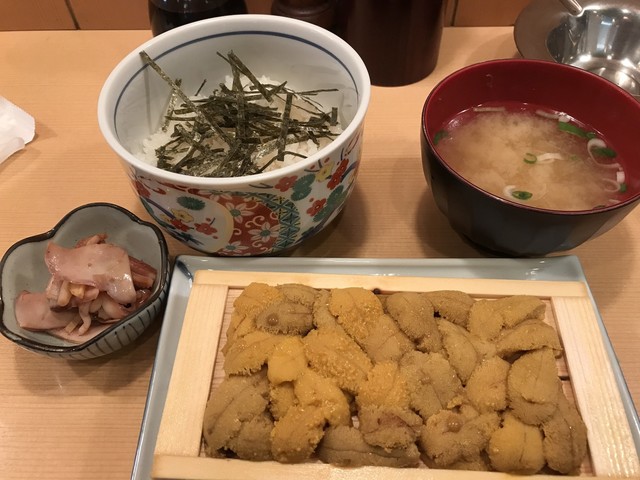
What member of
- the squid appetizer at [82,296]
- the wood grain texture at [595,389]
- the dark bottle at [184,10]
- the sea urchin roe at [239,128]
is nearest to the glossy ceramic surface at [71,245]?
the squid appetizer at [82,296]

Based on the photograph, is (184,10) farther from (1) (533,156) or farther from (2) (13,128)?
(1) (533,156)

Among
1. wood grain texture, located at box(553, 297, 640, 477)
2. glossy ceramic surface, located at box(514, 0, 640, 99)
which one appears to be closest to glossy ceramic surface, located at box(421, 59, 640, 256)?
wood grain texture, located at box(553, 297, 640, 477)

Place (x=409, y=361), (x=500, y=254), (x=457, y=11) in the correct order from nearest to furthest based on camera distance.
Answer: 1. (x=409, y=361)
2. (x=500, y=254)
3. (x=457, y=11)

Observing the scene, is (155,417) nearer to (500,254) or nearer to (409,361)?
Result: (409,361)

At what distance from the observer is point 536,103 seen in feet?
3.66

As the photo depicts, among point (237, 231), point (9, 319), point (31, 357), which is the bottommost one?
point (31, 357)

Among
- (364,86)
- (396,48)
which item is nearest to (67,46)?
(396,48)

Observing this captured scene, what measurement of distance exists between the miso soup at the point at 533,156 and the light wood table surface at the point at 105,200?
0.50ft

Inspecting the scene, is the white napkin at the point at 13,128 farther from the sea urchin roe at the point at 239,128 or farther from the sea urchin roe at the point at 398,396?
the sea urchin roe at the point at 398,396

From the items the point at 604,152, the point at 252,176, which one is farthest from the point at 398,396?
the point at 604,152

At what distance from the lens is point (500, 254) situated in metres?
1.00

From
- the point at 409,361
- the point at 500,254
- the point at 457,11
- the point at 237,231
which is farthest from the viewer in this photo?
the point at 457,11

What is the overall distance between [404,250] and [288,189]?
379 millimetres

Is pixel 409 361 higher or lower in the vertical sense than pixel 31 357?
higher
